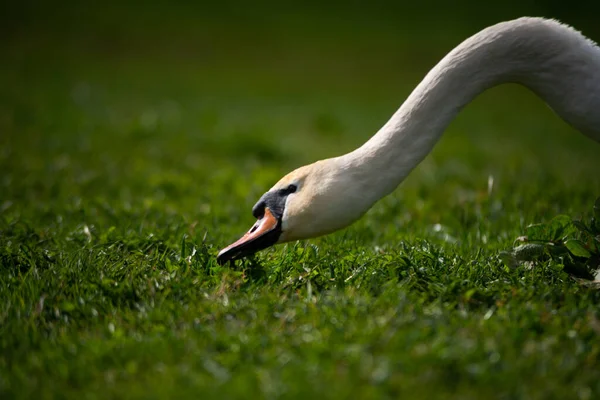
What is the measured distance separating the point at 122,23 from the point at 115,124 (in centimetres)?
1127

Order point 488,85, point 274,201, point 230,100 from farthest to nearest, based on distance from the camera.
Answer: point 230,100 → point 488,85 → point 274,201

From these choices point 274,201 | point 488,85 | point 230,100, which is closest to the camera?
point 274,201

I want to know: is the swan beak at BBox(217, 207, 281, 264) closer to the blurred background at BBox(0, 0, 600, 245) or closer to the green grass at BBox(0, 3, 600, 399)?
the green grass at BBox(0, 3, 600, 399)

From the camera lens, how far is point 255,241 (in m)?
3.98

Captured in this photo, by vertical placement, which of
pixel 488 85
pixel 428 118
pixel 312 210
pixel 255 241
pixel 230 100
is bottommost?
pixel 230 100

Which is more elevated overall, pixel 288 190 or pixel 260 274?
pixel 288 190

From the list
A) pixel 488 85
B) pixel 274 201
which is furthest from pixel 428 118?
pixel 274 201

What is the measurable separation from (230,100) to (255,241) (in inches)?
415

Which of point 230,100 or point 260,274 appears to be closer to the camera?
point 260,274

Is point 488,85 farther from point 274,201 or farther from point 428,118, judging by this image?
point 274,201

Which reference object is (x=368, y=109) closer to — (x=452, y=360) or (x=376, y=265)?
(x=376, y=265)

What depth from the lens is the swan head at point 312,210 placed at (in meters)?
3.96

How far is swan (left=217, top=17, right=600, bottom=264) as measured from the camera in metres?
3.97

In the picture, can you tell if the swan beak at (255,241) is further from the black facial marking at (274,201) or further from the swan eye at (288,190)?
the swan eye at (288,190)
